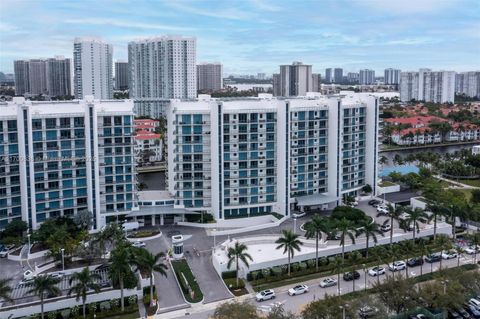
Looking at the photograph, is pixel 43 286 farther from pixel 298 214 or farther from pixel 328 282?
pixel 298 214

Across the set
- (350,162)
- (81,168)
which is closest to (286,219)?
(350,162)

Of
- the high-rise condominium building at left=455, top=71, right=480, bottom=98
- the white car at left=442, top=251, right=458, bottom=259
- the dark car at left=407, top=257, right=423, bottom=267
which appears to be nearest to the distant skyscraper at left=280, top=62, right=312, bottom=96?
the high-rise condominium building at left=455, top=71, right=480, bottom=98

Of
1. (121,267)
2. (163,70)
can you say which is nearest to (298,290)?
(121,267)

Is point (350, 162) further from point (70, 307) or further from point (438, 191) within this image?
point (70, 307)

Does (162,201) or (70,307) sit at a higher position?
(162,201)

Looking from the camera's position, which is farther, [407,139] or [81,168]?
[407,139]

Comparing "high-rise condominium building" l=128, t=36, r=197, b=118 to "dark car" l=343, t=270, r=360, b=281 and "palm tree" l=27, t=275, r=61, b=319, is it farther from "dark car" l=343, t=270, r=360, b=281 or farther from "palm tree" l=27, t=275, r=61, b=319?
"palm tree" l=27, t=275, r=61, b=319
